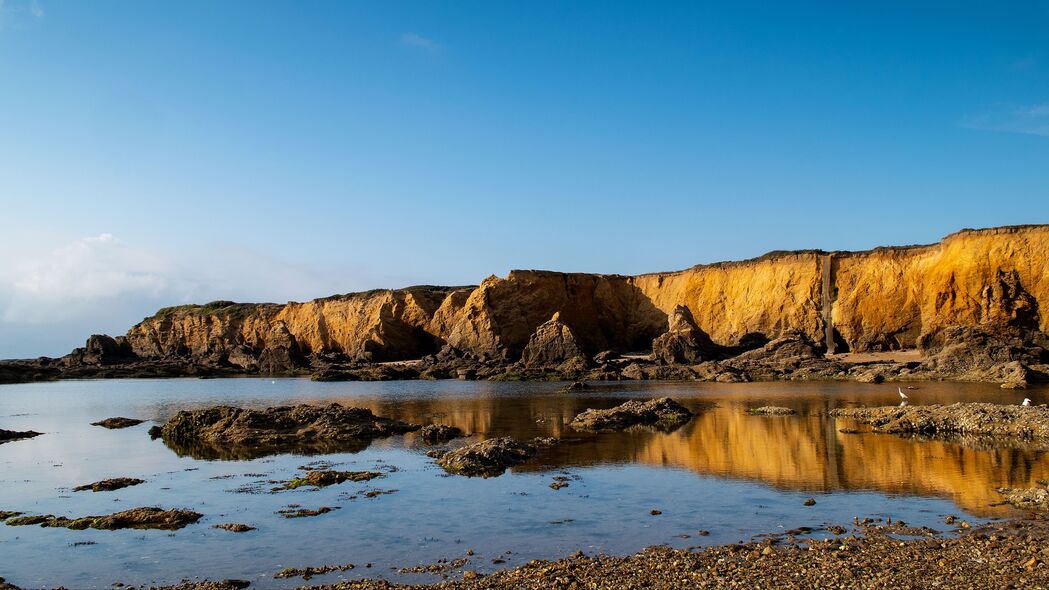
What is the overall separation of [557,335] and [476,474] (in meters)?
40.2

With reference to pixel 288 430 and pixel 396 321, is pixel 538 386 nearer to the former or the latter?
pixel 288 430

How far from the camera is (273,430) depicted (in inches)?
874

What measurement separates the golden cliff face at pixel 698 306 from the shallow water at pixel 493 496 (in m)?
30.3

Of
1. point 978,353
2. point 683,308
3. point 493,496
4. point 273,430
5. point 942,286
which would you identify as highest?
point 942,286

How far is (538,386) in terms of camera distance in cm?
4444

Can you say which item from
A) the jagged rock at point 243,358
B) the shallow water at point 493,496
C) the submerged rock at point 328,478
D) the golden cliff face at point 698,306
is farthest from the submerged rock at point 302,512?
the jagged rock at point 243,358

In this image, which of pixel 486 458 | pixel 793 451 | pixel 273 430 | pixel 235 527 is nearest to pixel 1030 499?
pixel 793 451

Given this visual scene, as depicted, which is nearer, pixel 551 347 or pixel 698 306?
pixel 551 347

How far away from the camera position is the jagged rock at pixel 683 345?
52.3 m

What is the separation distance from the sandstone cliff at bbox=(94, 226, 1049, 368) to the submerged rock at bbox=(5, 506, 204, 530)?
44.8 m

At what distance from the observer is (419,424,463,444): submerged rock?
21.5 metres

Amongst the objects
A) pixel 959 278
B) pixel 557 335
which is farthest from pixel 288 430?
pixel 959 278

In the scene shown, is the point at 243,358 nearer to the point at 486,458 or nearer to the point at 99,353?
the point at 99,353

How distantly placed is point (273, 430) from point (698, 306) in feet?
160
